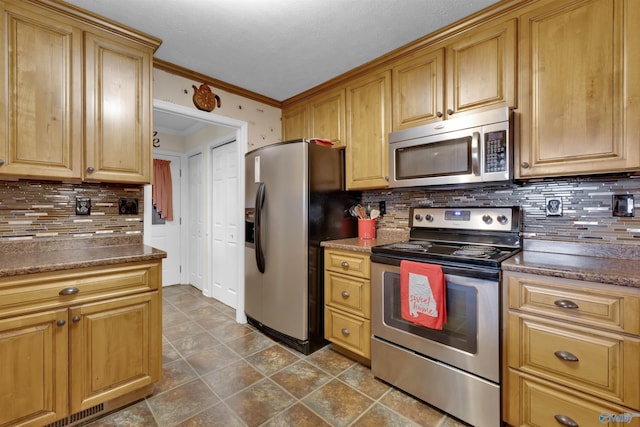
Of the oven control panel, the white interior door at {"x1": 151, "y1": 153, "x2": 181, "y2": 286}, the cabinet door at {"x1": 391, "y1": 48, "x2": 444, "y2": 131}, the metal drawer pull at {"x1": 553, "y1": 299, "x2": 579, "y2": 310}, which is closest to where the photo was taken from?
the metal drawer pull at {"x1": 553, "y1": 299, "x2": 579, "y2": 310}

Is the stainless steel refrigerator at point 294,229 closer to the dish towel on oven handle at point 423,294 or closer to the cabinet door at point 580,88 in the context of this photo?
the dish towel on oven handle at point 423,294

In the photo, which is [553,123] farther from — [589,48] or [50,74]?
[50,74]

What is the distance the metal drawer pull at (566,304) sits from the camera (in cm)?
126

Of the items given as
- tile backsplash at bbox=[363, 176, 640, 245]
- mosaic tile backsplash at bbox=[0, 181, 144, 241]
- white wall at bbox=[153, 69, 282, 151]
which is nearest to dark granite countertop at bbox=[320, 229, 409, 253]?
tile backsplash at bbox=[363, 176, 640, 245]

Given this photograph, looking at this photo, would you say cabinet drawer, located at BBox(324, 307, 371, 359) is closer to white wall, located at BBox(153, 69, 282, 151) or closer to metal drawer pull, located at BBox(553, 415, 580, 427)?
metal drawer pull, located at BBox(553, 415, 580, 427)

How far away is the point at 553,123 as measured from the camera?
158 centimetres

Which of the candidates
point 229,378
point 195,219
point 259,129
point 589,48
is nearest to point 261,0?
point 259,129

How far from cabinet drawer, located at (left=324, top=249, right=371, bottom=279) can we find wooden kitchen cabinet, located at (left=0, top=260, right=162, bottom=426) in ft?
3.95

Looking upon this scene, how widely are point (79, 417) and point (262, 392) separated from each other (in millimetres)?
972

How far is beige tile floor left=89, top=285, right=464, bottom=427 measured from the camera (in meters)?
1.59

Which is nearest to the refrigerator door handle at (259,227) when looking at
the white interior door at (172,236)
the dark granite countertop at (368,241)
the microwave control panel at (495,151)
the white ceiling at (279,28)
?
the dark granite countertop at (368,241)

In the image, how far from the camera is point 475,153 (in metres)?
1.76

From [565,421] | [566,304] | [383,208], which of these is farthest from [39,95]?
[565,421]

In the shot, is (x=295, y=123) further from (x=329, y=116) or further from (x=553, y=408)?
(x=553, y=408)
